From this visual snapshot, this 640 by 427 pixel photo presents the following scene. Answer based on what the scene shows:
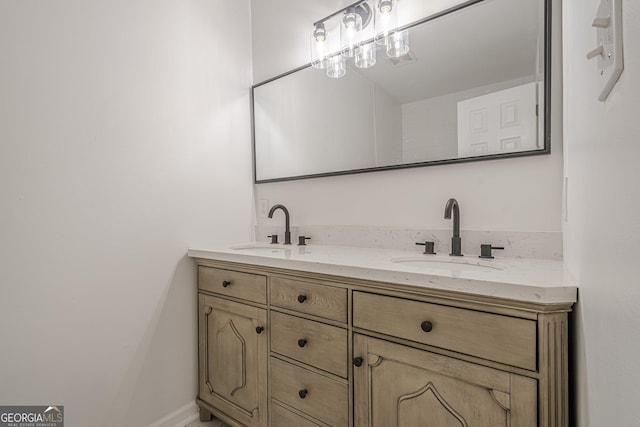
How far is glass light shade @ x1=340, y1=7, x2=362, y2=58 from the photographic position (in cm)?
167

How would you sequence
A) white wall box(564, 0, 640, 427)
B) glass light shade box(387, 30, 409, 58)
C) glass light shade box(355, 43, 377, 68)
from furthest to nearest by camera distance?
1. glass light shade box(355, 43, 377, 68)
2. glass light shade box(387, 30, 409, 58)
3. white wall box(564, 0, 640, 427)

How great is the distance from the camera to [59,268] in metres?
1.28

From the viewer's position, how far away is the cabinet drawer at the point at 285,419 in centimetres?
119

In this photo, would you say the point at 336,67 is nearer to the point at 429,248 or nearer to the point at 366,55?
the point at 366,55

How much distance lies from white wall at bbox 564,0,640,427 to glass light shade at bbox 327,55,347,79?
1.19 m

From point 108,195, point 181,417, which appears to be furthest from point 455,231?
point 181,417

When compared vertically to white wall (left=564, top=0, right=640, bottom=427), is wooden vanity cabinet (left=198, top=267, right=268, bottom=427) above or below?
below

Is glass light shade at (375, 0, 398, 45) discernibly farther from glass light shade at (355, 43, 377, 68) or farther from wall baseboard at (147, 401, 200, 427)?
wall baseboard at (147, 401, 200, 427)

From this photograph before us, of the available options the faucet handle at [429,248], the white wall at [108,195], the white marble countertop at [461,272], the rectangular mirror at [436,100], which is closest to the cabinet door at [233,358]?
the white wall at [108,195]

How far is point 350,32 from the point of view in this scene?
1.70 m

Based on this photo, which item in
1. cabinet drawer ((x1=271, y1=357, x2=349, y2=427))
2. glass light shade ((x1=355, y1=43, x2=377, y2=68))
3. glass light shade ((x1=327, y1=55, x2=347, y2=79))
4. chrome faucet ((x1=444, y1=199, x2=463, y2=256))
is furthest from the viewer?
glass light shade ((x1=327, y1=55, x2=347, y2=79))

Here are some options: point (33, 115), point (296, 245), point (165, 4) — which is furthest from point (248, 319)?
point (165, 4)

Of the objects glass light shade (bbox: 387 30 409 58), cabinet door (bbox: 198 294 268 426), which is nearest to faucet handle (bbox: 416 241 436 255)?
cabinet door (bbox: 198 294 268 426)

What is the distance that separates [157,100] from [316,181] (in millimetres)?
920
